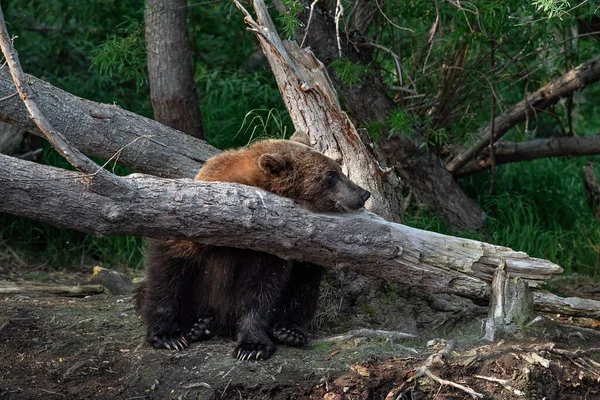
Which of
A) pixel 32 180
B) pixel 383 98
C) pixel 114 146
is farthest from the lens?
pixel 383 98

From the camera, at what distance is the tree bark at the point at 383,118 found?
6500mm

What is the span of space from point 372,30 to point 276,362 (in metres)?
3.42

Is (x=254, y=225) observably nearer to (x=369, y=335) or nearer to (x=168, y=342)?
(x=168, y=342)

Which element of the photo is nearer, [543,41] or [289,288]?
[289,288]

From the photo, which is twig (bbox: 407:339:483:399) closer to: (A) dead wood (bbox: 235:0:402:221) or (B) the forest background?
(A) dead wood (bbox: 235:0:402:221)

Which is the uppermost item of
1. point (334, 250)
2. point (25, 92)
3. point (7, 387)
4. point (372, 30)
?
point (372, 30)

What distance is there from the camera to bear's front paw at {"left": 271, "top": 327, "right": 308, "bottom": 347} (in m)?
5.04

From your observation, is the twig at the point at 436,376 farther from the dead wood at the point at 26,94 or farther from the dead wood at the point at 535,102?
the dead wood at the point at 535,102

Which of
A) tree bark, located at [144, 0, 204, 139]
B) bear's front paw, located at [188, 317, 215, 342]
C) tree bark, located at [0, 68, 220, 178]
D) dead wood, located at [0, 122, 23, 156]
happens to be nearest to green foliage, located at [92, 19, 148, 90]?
tree bark, located at [144, 0, 204, 139]

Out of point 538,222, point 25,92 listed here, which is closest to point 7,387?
point 25,92

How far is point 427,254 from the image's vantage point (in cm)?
484

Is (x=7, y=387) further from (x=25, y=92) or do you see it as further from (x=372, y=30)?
(x=372, y=30)

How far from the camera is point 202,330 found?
16.8 ft

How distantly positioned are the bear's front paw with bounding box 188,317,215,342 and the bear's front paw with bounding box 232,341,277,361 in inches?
12.9
